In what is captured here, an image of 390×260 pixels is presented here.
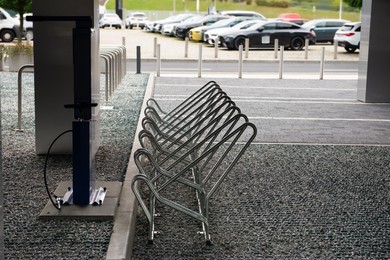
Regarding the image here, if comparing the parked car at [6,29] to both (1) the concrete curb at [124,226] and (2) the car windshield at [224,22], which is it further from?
(1) the concrete curb at [124,226]

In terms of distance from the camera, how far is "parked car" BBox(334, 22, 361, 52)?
31.4 meters

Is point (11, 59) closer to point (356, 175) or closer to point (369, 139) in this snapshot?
point (369, 139)

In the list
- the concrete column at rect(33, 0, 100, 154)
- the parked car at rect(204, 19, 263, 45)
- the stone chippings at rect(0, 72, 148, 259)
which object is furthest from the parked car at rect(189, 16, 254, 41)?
the concrete column at rect(33, 0, 100, 154)

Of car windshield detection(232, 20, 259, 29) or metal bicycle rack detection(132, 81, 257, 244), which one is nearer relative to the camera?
metal bicycle rack detection(132, 81, 257, 244)

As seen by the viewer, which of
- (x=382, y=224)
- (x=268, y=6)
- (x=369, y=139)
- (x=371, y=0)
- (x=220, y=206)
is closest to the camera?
(x=382, y=224)

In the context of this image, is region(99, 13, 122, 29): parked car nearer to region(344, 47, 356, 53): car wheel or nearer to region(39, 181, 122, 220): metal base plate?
region(344, 47, 356, 53): car wheel

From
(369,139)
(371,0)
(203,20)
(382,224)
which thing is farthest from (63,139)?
(203,20)

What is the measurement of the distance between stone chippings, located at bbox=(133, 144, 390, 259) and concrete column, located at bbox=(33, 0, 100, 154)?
1.81 metres

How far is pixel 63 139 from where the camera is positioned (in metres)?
8.28

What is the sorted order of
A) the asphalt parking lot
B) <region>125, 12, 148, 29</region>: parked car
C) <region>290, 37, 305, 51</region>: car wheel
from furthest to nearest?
<region>125, 12, 148, 29</region>: parked car → <region>290, 37, 305, 51</region>: car wheel → the asphalt parking lot

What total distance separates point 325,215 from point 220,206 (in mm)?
975

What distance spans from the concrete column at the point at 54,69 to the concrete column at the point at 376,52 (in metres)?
8.07

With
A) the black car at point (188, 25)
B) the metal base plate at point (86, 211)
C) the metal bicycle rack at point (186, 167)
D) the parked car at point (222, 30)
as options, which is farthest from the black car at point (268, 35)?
the metal base plate at point (86, 211)

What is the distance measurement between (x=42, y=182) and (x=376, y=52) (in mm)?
9542
